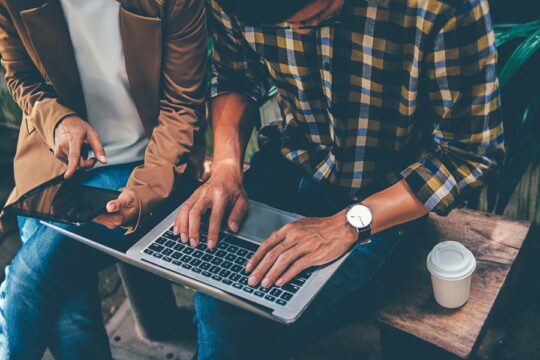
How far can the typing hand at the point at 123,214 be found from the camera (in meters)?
1.58

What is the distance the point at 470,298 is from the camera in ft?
5.02

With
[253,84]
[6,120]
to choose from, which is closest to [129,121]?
[253,84]

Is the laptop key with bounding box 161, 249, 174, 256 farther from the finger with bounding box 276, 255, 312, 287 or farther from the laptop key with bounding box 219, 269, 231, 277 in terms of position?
the finger with bounding box 276, 255, 312, 287

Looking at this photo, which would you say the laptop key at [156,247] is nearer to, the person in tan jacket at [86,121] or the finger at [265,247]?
the person in tan jacket at [86,121]

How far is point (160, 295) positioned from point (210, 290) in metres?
0.88

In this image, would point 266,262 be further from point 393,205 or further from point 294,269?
point 393,205

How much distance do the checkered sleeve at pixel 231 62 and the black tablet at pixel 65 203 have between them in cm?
49

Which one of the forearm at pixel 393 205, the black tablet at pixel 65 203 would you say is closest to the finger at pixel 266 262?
the forearm at pixel 393 205

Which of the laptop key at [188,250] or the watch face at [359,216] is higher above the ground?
the watch face at [359,216]

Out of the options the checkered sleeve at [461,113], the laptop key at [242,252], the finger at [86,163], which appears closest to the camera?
the checkered sleeve at [461,113]

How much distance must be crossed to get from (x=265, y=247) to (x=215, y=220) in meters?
0.19

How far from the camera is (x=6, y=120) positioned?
10.5ft

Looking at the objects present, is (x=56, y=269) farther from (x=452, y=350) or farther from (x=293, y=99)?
(x=452, y=350)

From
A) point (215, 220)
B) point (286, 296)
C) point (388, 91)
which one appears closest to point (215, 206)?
point (215, 220)
